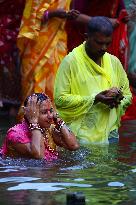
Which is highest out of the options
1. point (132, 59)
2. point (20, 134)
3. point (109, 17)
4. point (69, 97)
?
point (109, 17)

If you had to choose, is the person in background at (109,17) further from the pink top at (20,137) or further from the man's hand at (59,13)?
the pink top at (20,137)

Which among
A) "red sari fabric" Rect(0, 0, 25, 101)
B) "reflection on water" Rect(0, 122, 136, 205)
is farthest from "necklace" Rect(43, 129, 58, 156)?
"red sari fabric" Rect(0, 0, 25, 101)

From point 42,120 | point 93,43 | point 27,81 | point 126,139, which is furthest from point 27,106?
point 27,81

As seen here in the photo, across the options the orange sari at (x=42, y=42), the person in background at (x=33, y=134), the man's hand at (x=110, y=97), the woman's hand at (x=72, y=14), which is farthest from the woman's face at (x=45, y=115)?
the orange sari at (x=42, y=42)

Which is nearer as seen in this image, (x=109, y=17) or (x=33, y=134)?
(x=33, y=134)

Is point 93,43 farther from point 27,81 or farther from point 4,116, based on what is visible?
point 4,116

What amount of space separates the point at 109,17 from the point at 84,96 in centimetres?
316

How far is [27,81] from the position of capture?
13758mm

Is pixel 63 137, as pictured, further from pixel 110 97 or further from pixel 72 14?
pixel 72 14

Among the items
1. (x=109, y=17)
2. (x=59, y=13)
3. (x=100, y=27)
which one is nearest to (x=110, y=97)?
(x=100, y=27)

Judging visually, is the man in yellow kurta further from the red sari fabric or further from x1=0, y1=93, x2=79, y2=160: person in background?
the red sari fabric

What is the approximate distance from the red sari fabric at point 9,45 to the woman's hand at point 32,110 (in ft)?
15.5

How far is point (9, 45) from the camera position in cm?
1441

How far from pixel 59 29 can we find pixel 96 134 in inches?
115
